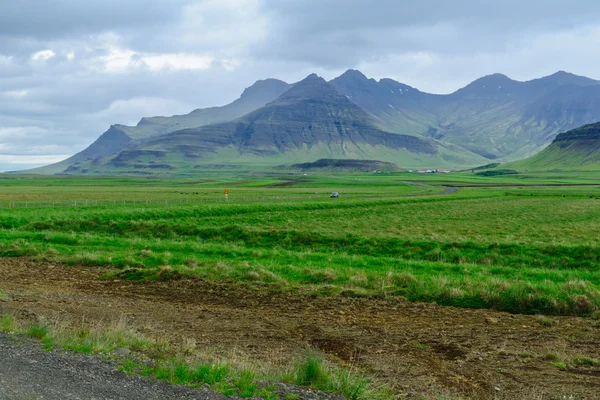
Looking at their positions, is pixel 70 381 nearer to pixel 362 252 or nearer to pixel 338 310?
pixel 338 310

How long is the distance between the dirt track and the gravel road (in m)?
3.38

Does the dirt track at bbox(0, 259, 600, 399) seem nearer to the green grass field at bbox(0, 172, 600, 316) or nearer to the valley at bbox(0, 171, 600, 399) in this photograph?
the valley at bbox(0, 171, 600, 399)

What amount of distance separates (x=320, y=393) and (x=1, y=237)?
101 feet

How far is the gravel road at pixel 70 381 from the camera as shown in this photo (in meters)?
8.86

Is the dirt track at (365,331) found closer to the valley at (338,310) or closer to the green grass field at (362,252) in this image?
the valley at (338,310)

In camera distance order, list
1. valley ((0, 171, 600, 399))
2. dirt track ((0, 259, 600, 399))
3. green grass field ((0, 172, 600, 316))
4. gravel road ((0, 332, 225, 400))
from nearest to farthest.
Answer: gravel road ((0, 332, 225, 400)), valley ((0, 171, 600, 399)), dirt track ((0, 259, 600, 399)), green grass field ((0, 172, 600, 316))

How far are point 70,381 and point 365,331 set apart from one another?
8.44 meters

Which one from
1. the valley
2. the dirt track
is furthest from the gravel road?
the dirt track

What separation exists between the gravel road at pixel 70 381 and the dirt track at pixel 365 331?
3.38 metres

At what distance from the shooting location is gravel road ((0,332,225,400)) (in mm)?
8859

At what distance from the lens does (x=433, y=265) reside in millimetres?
24969

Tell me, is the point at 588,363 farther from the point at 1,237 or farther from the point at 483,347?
the point at 1,237

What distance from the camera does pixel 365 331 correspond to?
48.8 ft

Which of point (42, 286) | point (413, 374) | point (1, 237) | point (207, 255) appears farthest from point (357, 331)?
point (1, 237)
